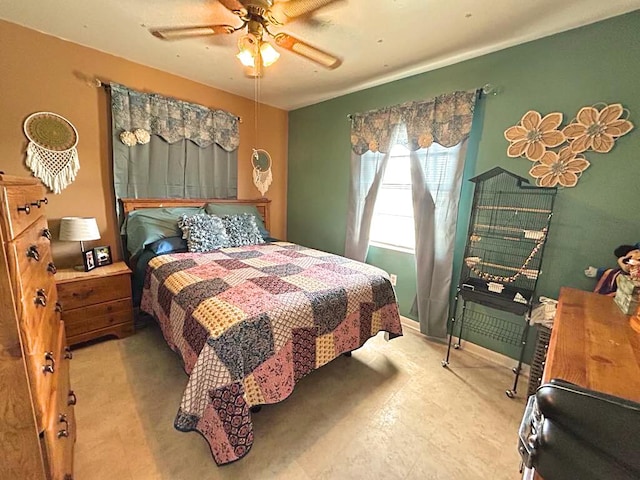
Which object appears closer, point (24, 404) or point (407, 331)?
point (24, 404)

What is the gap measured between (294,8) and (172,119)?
1.89 m

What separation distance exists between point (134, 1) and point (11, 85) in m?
1.30

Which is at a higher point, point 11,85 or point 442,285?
point 11,85

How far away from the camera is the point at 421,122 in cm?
256

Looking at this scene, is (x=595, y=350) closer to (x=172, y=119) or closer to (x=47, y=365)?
(x=47, y=365)

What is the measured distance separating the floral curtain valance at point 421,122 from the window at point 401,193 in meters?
0.10

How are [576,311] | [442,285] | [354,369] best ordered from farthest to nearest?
[442,285] → [354,369] → [576,311]

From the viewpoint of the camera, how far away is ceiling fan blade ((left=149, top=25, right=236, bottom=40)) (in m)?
1.63

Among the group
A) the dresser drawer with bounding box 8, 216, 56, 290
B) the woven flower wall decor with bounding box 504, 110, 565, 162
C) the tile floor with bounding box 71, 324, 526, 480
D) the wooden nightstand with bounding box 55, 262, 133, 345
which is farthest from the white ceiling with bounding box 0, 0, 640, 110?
the tile floor with bounding box 71, 324, 526, 480

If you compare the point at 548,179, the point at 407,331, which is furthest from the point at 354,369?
the point at 548,179

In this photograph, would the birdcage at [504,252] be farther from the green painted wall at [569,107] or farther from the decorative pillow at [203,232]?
the decorative pillow at [203,232]

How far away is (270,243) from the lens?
125 inches

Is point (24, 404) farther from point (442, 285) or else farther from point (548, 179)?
point (548, 179)

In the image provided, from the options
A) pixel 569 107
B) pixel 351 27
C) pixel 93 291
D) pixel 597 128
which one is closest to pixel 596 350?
pixel 597 128
